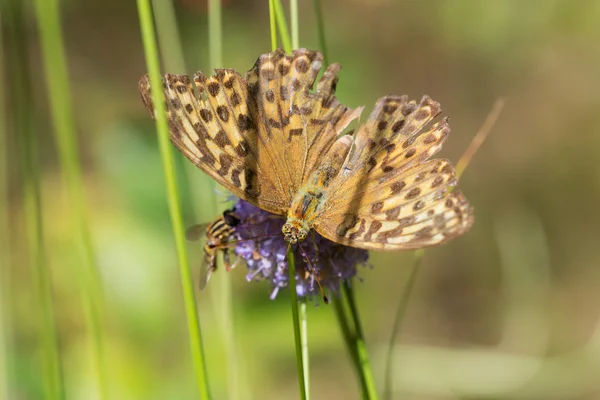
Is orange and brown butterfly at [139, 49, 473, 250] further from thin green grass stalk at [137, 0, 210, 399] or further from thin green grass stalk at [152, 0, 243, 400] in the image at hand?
thin green grass stalk at [137, 0, 210, 399]

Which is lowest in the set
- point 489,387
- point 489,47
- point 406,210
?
point 489,387

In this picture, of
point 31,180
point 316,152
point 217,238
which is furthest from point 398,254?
point 31,180

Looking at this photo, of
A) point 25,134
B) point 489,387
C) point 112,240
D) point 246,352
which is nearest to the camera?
point 25,134

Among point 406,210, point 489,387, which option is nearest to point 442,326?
point 489,387

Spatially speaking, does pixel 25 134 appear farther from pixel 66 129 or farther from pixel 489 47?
pixel 489 47

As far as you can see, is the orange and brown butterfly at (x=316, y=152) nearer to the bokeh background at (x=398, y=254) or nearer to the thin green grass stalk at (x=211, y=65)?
the thin green grass stalk at (x=211, y=65)
